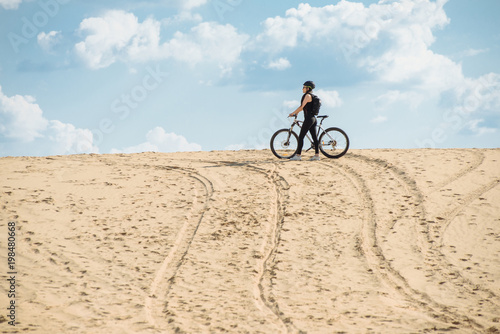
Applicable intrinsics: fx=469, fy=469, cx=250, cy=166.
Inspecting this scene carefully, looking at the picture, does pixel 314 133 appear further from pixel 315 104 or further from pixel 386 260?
pixel 386 260

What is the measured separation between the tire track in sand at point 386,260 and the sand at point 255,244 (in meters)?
0.04

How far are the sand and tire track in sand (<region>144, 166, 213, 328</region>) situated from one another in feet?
0.11

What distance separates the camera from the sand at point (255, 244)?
689cm

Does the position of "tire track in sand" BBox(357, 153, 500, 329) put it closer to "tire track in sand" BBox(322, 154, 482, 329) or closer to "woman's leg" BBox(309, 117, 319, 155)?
"tire track in sand" BBox(322, 154, 482, 329)

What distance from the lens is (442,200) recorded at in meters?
11.5

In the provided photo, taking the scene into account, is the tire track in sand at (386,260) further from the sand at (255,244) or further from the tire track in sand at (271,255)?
the tire track in sand at (271,255)

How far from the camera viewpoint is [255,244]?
31.0 feet

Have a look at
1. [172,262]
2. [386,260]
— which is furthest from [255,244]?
[386,260]

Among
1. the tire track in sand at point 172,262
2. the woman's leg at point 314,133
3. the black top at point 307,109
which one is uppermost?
the black top at point 307,109

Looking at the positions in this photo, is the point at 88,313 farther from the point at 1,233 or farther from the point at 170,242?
→ the point at 1,233

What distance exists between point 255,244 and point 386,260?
8.35 feet

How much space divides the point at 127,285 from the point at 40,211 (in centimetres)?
410

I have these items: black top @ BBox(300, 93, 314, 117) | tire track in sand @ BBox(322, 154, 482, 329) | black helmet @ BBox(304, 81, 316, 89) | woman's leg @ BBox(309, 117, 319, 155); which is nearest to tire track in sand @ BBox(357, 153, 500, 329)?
tire track in sand @ BBox(322, 154, 482, 329)

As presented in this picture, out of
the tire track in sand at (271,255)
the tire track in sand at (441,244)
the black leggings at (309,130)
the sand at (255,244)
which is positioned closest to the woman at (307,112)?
the black leggings at (309,130)
